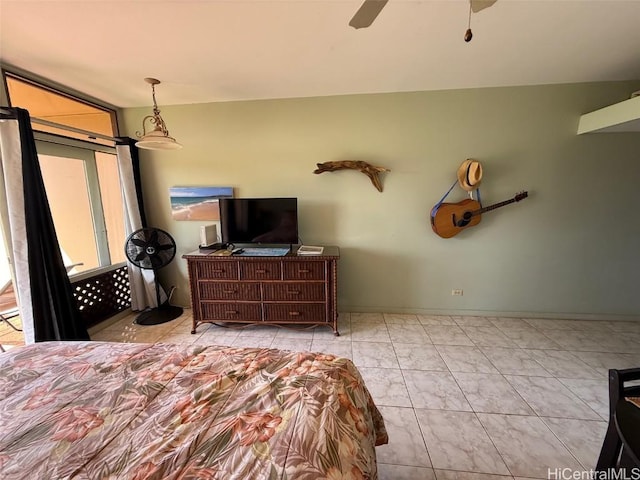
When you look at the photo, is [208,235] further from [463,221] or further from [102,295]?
[463,221]

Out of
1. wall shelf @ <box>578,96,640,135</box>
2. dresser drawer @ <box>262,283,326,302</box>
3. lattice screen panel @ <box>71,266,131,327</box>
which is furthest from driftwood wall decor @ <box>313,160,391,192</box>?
lattice screen panel @ <box>71,266,131,327</box>

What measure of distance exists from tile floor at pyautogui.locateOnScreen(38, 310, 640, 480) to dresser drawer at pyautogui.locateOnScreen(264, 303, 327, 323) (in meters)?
0.16

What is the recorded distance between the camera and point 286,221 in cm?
281

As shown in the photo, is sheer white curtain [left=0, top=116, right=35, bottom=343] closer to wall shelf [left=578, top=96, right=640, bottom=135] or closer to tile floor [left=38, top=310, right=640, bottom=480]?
tile floor [left=38, top=310, right=640, bottom=480]

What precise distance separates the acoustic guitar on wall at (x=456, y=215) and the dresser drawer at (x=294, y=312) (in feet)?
4.98

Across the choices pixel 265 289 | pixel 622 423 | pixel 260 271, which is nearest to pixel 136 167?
pixel 260 271

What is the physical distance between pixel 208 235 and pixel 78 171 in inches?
58.5

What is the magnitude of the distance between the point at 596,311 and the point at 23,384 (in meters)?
4.57

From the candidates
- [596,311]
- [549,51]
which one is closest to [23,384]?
[549,51]

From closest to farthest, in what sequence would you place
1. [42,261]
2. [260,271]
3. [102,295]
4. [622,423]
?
[622,423] < [42,261] < [260,271] < [102,295]

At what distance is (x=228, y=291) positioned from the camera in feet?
8.92

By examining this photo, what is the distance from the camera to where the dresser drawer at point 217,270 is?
8.75 ft

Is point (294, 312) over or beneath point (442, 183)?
beneath

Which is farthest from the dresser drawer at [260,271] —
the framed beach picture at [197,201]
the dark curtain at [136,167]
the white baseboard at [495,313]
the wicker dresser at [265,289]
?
the dark curtain at [136,167]
